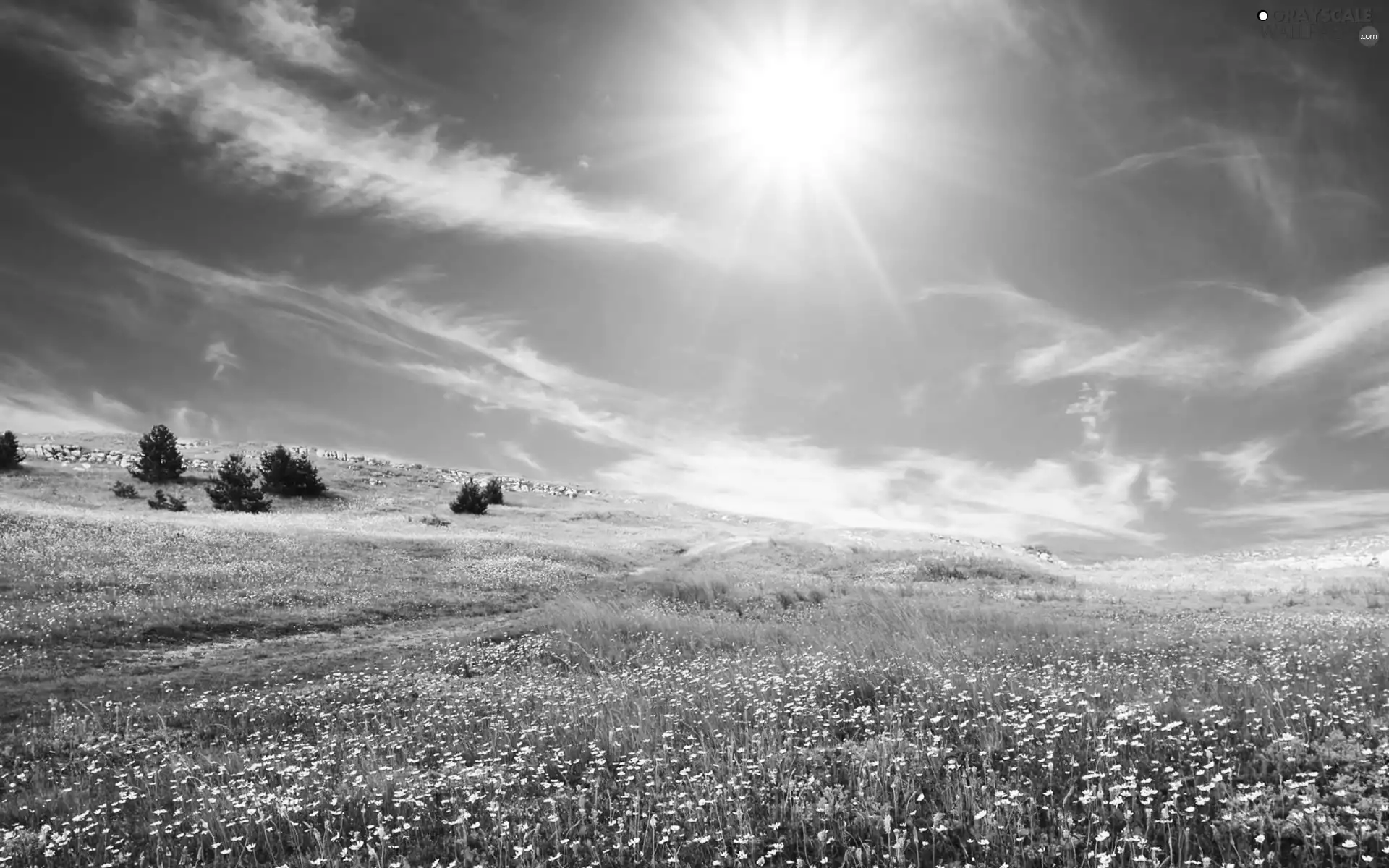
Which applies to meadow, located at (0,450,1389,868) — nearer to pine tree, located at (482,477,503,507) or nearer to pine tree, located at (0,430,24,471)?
pine tree, located at (482,477,503,507)

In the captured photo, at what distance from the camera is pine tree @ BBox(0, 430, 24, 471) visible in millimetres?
70688

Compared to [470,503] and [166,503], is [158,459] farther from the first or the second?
[470,503]

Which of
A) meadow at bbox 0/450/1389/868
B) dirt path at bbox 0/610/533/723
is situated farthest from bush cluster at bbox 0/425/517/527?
dirt path at bbox 0/610/533/723

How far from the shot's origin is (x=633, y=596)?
3180 centimetres

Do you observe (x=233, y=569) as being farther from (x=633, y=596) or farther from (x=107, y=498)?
(x=107, y=498)

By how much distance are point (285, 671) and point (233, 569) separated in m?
18.0

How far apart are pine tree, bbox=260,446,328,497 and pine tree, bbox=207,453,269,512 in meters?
8.36

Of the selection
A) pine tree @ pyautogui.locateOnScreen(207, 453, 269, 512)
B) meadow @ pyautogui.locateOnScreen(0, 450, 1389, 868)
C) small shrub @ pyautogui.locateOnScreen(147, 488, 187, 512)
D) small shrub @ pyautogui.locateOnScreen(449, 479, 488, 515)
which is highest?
small shrub @ pyautogui.locateOnScreen(449, 479, 488, 515)

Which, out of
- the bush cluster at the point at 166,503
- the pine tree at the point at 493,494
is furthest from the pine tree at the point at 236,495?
the pine tree at the point at 493,494

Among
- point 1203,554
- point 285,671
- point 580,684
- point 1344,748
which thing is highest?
point 1203,554

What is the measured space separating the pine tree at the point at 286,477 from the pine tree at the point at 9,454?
1884 centimetres

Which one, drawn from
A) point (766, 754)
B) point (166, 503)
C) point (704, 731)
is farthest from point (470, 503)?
point (766, 754)

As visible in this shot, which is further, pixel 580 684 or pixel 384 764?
pixel 580 684

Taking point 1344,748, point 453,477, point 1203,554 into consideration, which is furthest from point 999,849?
point 453,477
